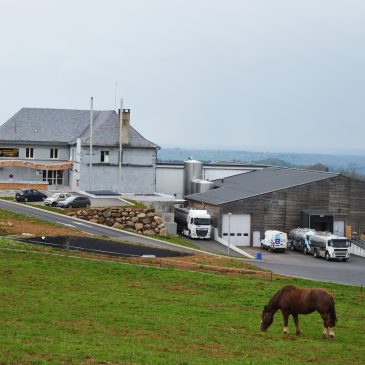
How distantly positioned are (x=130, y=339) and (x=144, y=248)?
30944 mm

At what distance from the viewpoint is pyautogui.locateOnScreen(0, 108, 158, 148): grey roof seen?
316 ft

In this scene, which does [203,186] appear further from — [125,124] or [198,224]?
[198,224]

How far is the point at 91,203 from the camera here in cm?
7725

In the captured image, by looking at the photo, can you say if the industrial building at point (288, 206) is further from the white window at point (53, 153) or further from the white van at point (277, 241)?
the white window at point (53, 153)

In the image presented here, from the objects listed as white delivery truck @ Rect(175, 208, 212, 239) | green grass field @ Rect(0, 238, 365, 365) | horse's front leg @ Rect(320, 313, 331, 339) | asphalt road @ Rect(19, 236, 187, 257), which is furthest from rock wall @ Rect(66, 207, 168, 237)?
horse's front leg @ Rect(320, 313, 331, 339)

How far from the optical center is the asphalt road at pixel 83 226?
59031mm

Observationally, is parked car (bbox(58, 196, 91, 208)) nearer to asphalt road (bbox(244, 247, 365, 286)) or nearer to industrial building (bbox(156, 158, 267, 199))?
asphalt road (bbox(244, 247, 365, 286))

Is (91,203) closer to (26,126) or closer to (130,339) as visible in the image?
(26,126)

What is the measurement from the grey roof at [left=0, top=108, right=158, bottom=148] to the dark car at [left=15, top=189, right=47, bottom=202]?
14.7 meters

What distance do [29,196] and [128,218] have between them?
12655 mm

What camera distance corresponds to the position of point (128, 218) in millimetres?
73750

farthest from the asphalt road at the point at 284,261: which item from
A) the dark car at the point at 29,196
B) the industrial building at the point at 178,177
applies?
the industrial building at the point at 178,177

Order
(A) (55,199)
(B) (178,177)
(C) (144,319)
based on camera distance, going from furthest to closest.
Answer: (B) (178,177) < (A) (55,199) < (C) (144,319)

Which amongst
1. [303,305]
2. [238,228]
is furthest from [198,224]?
[303,305]
